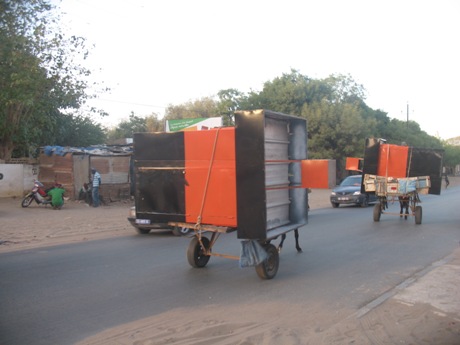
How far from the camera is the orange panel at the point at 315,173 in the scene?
300 inches

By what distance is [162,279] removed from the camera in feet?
25.1

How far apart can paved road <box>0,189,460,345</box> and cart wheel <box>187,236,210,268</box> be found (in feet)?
0.74

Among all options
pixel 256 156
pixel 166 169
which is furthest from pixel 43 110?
pixel 256 156

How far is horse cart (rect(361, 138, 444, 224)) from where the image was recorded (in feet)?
52.3

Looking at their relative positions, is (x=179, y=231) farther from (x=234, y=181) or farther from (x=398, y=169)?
(x=398, y=169)

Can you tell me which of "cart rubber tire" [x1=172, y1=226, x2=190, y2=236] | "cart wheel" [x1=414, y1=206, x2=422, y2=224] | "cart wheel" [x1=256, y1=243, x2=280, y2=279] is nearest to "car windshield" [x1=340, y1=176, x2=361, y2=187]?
"cart wheel" [x1=414, y1=206, x2=422, y2=224]

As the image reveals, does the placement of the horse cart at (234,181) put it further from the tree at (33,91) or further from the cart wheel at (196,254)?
the tree at (33,91)

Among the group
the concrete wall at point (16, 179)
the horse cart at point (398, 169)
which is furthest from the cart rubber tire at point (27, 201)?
the horse cart at point (398, 169)

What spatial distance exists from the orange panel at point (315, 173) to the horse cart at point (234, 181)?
0.06 feet

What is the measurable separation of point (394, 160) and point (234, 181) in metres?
10.7

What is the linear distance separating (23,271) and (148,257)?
2.41m

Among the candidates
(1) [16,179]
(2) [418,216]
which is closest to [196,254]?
(2) [418,216]

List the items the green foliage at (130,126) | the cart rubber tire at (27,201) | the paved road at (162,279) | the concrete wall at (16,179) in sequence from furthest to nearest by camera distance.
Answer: the green foliage at (130,126) → the concrete wall at (16,179) → the cart rubber tire at (27,201) → the paved road at (162,279)

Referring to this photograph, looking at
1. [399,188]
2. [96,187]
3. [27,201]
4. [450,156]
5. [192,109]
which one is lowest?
[27,201]
